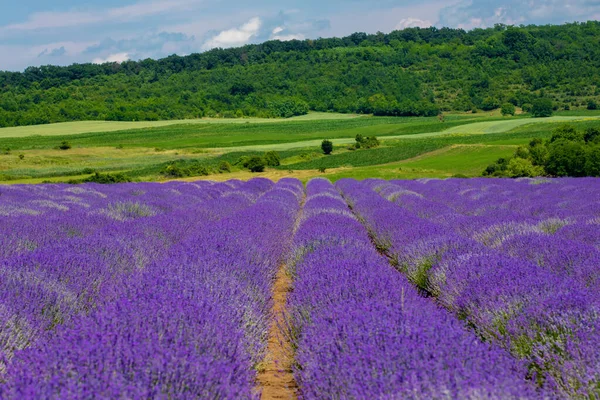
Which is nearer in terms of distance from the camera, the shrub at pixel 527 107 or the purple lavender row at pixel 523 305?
the purple lavender row at pixel 523 305

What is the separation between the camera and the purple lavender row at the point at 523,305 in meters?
2.86

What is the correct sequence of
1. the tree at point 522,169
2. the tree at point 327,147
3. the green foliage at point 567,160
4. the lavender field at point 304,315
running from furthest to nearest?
the tree at point 327,147 → the tree at point 522,169 → the green foliage at point 567,160 → the lavender field at point 304,315

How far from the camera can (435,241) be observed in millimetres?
6250

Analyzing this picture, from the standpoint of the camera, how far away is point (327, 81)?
115 metres

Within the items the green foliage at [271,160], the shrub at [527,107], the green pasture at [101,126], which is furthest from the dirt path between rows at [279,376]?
the shrub at [527,107]

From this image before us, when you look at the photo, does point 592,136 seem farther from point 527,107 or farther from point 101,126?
point 101,126

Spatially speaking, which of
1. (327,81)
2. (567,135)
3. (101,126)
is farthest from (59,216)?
(327,81)

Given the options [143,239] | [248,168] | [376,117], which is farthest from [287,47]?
[143,239]

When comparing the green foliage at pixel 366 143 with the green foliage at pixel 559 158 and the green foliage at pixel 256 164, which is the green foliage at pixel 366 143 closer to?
the green foliage at pixel 256 164

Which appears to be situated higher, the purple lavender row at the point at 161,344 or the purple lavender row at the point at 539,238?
the purple lavender row at the point at 161,344

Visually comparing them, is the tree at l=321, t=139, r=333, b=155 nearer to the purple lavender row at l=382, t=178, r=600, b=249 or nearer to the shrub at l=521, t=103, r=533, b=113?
the purple lavender row at l=382, t=178, r=600, b=249

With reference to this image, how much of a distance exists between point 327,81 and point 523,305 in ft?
374

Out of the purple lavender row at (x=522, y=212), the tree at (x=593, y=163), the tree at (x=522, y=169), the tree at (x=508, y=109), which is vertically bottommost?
the tree at (x=508, y=109)

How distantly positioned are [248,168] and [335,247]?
1382 inches
